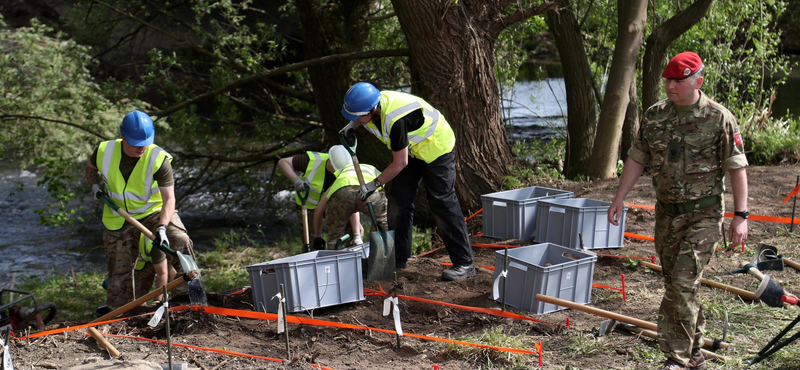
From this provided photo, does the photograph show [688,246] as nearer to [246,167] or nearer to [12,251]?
[246,167]

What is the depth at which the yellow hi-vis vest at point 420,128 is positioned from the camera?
514 cm

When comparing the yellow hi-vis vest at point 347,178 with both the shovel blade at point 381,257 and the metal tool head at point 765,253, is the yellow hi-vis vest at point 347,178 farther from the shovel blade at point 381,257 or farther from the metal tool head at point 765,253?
the metal tool head at point 765,253

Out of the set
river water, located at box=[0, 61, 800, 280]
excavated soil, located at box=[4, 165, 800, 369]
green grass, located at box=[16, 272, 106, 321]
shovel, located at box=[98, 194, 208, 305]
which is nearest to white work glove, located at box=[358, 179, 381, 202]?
excavated soil, located at box=[4, 165, 800, 369]

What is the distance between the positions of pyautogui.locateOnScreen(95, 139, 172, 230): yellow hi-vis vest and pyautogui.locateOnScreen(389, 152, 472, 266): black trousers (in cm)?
188

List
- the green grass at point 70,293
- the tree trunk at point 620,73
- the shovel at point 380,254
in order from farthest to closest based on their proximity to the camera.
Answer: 1. the tree trunk at point 620,73
2. the green grass at point 70,293
3. the shovel at point 380,254

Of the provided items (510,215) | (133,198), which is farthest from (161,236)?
(510,215)

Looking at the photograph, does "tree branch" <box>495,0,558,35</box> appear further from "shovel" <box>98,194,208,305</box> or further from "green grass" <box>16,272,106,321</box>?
"green grass" <box>16,272,106,321</box>

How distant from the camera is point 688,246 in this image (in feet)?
11.8

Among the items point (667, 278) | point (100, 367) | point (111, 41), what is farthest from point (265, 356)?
point (111, 41)

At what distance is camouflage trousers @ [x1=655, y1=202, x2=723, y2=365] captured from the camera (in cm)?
360

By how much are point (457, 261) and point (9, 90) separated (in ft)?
25.9

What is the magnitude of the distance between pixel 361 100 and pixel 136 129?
164 centimetres

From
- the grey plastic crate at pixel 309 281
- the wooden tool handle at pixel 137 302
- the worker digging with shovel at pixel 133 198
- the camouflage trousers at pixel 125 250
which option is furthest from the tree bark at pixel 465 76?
the wooden tool handle at pixel 137 302

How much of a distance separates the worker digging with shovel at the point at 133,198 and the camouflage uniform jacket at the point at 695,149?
3.43 meters
